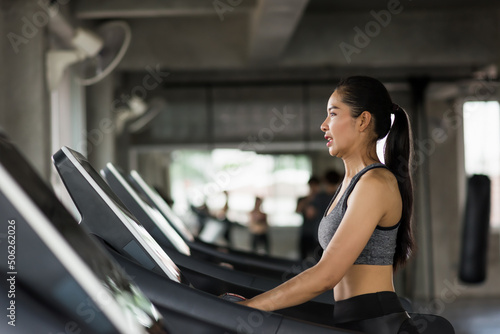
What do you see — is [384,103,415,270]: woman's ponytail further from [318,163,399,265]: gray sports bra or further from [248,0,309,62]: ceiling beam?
[248,0,309,62]: ceiling beam

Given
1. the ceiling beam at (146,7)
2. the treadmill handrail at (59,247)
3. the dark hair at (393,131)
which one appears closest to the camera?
the treadmill handrail at (59,247)

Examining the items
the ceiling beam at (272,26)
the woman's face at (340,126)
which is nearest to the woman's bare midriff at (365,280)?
the woman's face at (340,126)

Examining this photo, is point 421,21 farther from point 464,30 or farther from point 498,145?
point 498,145

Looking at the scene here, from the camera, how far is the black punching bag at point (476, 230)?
6.99 metres

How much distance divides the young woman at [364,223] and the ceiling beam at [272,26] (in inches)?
130

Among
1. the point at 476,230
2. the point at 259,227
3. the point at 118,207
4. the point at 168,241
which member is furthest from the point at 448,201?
the point at 118,207

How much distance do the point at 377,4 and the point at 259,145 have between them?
2.19m

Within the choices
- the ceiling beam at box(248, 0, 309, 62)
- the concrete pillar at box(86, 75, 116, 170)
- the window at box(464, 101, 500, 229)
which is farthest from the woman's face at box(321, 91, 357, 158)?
the window at box(464, 101, 500, 229)

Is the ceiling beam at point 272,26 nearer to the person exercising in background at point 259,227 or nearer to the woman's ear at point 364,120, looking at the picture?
the person exercising in background at point 259,227

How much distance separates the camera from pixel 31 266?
2.56ft

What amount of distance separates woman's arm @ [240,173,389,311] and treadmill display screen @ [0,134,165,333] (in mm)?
574

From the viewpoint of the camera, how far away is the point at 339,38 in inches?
275

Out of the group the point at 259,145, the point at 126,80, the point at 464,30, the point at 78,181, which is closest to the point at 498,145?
the point at 464,30

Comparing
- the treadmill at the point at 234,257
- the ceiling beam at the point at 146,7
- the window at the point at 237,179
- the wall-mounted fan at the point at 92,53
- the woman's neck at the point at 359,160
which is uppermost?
the ceiling beam at the point at 146,7
